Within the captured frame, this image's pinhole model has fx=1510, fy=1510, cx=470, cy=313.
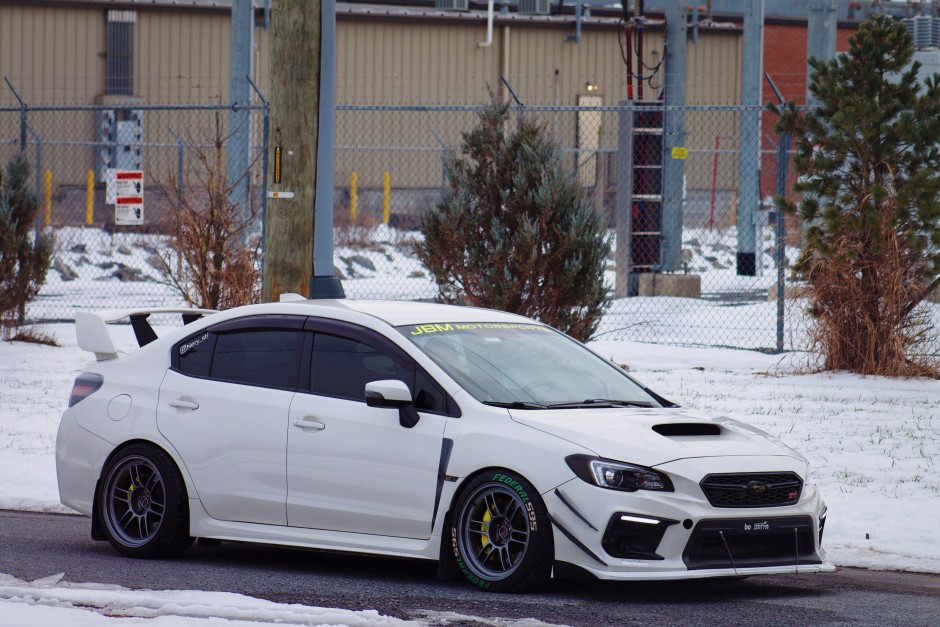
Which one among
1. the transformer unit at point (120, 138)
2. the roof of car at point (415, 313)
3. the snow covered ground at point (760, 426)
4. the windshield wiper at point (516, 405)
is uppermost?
the transformer unit at point (120, 138)

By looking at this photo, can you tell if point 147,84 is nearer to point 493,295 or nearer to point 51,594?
point 493,295

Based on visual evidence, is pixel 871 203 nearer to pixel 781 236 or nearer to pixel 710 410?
pixel 781 236

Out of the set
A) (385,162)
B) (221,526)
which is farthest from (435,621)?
(385,162)

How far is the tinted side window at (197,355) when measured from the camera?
8.04 m

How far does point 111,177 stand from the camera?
64.2 feet

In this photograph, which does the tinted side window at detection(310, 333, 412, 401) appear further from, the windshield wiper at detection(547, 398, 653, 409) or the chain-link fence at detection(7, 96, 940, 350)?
the chain-link fence at detection(7, 96, 940, 350)

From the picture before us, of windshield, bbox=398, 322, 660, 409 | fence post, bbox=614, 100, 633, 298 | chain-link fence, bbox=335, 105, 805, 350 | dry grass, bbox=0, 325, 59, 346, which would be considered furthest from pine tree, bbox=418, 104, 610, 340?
fence post, bbox=614, 100, 633, 298

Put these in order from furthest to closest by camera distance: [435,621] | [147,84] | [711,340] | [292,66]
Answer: [147,84]
[711,340]
[292,66]
[435,621]

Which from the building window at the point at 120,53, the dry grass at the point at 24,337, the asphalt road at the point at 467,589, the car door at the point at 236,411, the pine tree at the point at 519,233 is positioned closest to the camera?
the asphalt road at the point at 467,589

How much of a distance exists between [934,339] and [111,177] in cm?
1062

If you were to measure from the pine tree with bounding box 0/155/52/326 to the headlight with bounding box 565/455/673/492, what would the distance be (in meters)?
12.3

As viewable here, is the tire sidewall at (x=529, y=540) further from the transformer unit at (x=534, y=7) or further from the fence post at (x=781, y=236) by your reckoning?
the transformer unit at (x=534, y=7)

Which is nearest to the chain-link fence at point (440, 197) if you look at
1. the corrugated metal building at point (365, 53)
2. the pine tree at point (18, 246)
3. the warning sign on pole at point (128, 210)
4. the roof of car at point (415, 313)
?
the warning sign on pole at point (128, 210)

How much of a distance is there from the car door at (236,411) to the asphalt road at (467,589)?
1.28 feet
